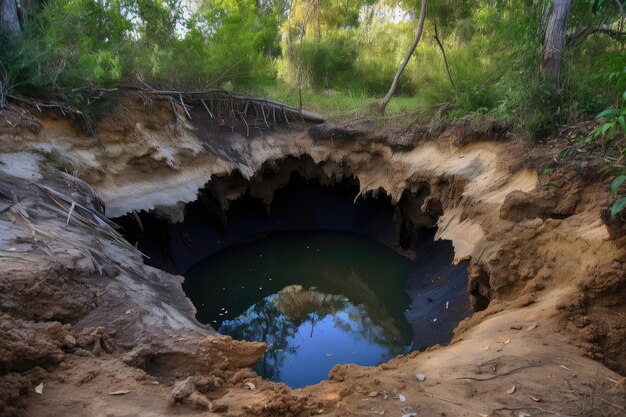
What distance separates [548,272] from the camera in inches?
213

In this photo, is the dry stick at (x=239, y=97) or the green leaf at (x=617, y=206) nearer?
the green leaf at (x=617, y=206)

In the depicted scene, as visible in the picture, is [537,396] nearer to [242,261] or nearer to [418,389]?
[418,389]

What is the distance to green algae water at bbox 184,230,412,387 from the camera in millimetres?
7957

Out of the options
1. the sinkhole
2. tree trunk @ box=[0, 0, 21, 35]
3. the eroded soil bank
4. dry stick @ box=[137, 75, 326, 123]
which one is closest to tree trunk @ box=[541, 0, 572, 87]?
the eroded soil bank

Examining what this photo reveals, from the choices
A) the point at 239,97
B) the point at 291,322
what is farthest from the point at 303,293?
the point at 239,97

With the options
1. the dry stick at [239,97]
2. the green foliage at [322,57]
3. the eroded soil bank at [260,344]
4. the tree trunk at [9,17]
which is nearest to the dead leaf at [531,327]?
the eroded soil bank at [260,344]

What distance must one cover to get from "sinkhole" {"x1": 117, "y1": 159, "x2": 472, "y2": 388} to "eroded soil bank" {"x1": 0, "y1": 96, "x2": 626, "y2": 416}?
1.23 m

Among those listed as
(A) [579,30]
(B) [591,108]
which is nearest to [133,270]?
(B) [591,108]

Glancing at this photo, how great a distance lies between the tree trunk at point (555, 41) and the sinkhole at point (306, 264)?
3.09 m

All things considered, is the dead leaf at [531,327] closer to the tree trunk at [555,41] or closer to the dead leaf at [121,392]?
the dead leaf at [121,392]

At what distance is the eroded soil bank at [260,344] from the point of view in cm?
339

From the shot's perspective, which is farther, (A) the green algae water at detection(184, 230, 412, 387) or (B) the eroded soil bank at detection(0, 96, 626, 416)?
(A) the green algae water at detection(184, 230, 412, 387)

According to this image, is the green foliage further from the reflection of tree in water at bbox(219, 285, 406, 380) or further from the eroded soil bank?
the reflection of tree in water at bbox(219, 285, 406, 380)

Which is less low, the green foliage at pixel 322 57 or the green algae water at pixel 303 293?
the green foliage at pixel 322 57
